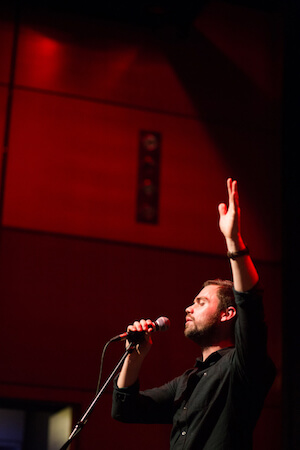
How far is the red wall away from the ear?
5.52 feet

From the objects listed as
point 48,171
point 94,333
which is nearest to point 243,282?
point 94,333

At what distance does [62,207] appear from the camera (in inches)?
181

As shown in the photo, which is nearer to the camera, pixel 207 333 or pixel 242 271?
pixel 242 271

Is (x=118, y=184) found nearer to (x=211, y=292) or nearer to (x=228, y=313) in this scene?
(x=211, y=292)

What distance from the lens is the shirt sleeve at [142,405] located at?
9.18 feet

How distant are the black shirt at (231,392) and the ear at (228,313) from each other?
5.7 inches

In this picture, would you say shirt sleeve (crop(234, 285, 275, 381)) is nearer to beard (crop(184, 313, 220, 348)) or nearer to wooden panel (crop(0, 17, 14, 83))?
beard (crop(184, 313, 220, 348))

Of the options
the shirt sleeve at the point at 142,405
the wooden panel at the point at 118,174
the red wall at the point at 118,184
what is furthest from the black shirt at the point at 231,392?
the wooden panel at the point at 118,174

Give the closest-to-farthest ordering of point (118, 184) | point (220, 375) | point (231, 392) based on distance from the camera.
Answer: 1. point (231, 392)
2. point (220, 375)
3. point (118, 184)

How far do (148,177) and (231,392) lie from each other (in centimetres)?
250

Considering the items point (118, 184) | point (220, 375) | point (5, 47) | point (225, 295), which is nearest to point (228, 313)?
point (225, 295)

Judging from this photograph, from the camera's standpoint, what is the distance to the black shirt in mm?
2402

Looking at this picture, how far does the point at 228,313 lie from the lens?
9.37ft

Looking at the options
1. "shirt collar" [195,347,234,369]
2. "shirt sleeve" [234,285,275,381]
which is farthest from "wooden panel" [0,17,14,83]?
"shirt sleeve" [234,285,275,381]
